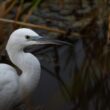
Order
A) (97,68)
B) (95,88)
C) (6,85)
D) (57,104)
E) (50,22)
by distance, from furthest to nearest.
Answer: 1. (50,22)
2. (97,68)
3. (95,88)
4. (57,104)
5. (6,85)

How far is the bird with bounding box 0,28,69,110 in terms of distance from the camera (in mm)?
3080

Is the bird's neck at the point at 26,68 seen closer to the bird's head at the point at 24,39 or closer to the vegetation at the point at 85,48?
the bird's head at the point at 24,39

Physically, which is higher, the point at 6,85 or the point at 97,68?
the point at 6,85

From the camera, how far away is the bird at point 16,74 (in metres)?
3.08

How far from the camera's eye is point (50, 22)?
486 centimetres

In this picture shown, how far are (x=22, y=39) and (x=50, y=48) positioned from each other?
4.30ft

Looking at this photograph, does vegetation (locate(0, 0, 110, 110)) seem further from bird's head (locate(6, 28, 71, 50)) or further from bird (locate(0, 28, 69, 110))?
bird's head (locate(6, 28, 71, 50))

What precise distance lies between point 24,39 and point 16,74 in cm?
21

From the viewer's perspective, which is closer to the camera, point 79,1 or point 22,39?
point 22,39

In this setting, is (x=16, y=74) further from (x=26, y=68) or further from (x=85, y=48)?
(x=85, y=48)

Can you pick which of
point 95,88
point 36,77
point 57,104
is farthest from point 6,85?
point 95,88

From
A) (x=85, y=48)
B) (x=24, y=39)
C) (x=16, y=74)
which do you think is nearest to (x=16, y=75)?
(x=16, y=74)

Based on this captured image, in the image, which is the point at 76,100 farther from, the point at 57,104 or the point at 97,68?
the point at 97,68

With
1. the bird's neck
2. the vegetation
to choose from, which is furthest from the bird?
the vegetation
